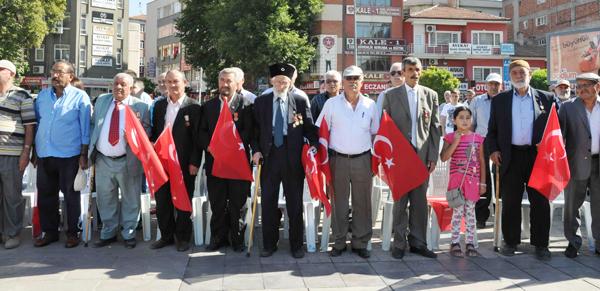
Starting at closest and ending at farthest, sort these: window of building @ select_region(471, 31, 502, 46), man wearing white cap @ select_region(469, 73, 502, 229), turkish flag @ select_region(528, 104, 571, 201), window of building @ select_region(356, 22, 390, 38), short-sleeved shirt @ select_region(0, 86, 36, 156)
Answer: turkish flag @ select_region(528, 104, 571, 201), short-sleeved shirt @ select_region(0, 86, 36, 156), man wearing white cap @ select_region(469, 73, 502, 229), window of building @ select_region(356, 22, 390, 38), window of building @ select_region(471, 31, 502, 46)

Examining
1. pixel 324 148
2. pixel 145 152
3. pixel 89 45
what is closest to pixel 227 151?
A: pixel 145 152

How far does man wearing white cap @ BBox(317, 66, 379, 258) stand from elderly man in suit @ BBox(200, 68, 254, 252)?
33.6 inches

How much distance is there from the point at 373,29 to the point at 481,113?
35527mm

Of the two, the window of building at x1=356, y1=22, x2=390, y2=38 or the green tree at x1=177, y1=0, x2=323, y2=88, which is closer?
the green tree at x1=177, y1=0, x2=323, y2=88

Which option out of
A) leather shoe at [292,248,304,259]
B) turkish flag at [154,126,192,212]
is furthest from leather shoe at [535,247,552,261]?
turkish flag at [154,126,192,212]

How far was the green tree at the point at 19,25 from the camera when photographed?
2905cm

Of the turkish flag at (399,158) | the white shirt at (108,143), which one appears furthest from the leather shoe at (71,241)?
the turkish flag at (399,158)

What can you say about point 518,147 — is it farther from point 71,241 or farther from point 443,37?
point 443,37

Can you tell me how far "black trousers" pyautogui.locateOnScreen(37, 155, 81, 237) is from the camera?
239 inches

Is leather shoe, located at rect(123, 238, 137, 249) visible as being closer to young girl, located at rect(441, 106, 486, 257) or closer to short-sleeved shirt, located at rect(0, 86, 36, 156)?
short-sleeved shirt, located at rect(0, 86, 36, 156)

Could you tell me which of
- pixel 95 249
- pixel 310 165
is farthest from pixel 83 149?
pixel 310 165

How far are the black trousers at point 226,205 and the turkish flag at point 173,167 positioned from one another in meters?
0.27

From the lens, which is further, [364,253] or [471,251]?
[471,251]

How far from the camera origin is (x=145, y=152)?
19.1ft
